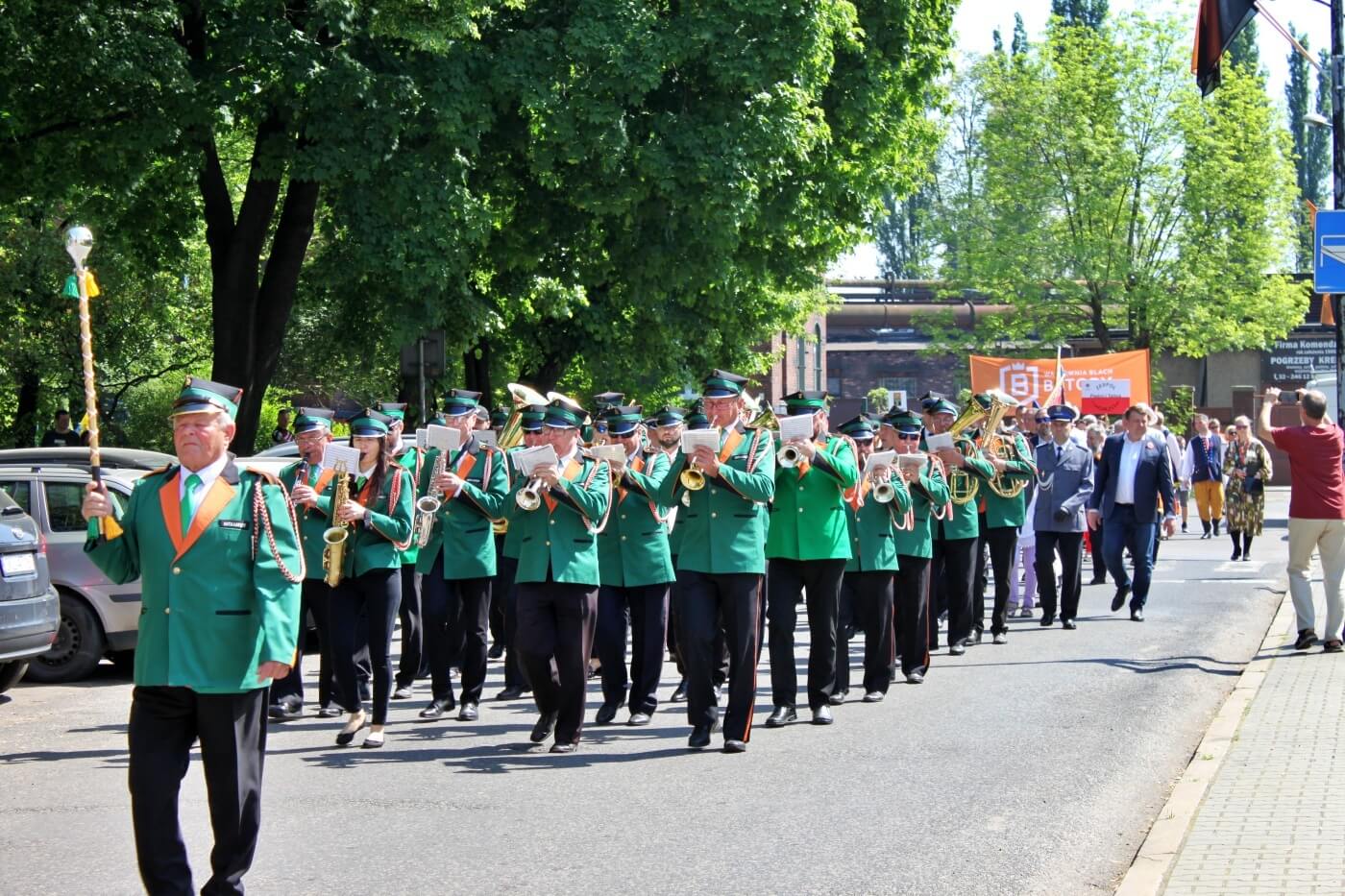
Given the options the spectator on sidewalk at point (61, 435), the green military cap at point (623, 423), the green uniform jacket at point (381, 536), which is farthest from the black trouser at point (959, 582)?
the spectator on sidewalk at point (61, 435)

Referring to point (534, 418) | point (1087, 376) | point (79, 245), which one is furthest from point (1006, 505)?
point (1087, 376)

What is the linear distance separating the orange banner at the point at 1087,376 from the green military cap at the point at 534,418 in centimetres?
2274

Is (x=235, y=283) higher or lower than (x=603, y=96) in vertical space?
lower

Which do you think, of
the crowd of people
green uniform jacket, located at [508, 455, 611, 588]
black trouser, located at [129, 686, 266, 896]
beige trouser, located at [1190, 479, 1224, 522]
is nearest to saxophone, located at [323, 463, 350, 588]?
the crowd of people

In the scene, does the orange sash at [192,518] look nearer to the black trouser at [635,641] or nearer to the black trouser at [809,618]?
the black trouser at [809,618]

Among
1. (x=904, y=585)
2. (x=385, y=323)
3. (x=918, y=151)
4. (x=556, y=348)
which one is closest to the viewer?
(x=904, y=585)

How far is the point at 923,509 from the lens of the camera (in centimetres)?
1285

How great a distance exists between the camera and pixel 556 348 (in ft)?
94.2

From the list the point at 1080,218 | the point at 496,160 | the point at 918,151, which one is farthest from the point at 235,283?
the point at 1080,218

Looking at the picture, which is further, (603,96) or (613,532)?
(603,96)

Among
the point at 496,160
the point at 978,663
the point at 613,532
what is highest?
the point at 496,160

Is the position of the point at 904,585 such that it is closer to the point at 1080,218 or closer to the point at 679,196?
the point at 679,196

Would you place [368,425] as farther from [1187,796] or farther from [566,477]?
[1187,796]

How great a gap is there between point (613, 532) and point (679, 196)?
10.3 metres
